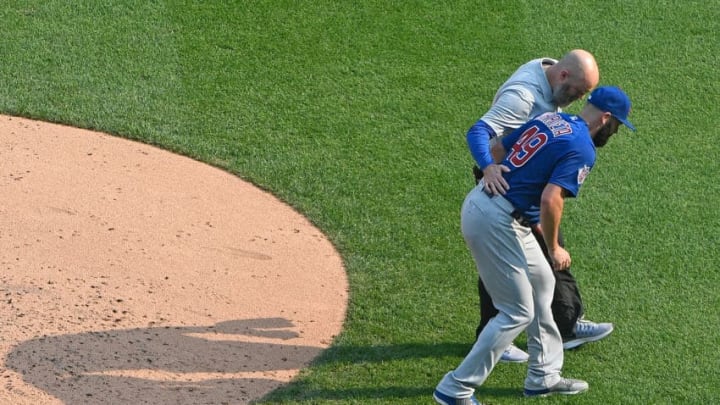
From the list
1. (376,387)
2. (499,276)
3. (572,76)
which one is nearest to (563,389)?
(499,276)

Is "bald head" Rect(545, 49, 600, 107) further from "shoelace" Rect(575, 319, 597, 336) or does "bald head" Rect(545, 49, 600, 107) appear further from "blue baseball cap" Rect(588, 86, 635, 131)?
"shoelace" Rect(575, 319, 597, 336)

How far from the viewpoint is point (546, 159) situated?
5.57 metres

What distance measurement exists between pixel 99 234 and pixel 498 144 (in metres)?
2.98

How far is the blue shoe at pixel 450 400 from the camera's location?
591cm

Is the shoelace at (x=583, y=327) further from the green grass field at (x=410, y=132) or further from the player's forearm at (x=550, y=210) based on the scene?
the player's forearm at (x=550, y=210)

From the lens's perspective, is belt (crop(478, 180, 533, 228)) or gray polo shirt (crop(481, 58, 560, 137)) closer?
belt (crop(478, 180, 533, 228))

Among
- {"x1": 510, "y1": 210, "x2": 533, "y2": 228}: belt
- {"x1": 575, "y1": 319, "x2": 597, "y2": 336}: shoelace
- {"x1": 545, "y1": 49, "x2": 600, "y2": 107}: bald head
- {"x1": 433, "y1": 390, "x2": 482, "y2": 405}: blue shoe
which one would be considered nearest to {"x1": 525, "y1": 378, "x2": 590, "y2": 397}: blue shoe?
{"x1": 433, "y1": 390, "x2": 482, "y2": 405}: blue shoe

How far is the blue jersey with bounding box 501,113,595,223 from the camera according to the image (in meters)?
5.53

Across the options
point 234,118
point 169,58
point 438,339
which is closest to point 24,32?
point 169,58

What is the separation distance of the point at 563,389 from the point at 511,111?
1.60m

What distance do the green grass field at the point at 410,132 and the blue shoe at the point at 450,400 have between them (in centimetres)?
20

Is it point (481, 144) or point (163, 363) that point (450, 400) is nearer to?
point (481, 144)

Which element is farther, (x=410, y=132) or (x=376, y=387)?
(x=410, y=132)

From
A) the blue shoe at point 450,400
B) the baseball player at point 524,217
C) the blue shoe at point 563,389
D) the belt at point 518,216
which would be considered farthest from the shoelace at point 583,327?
the belt at point 518,216
